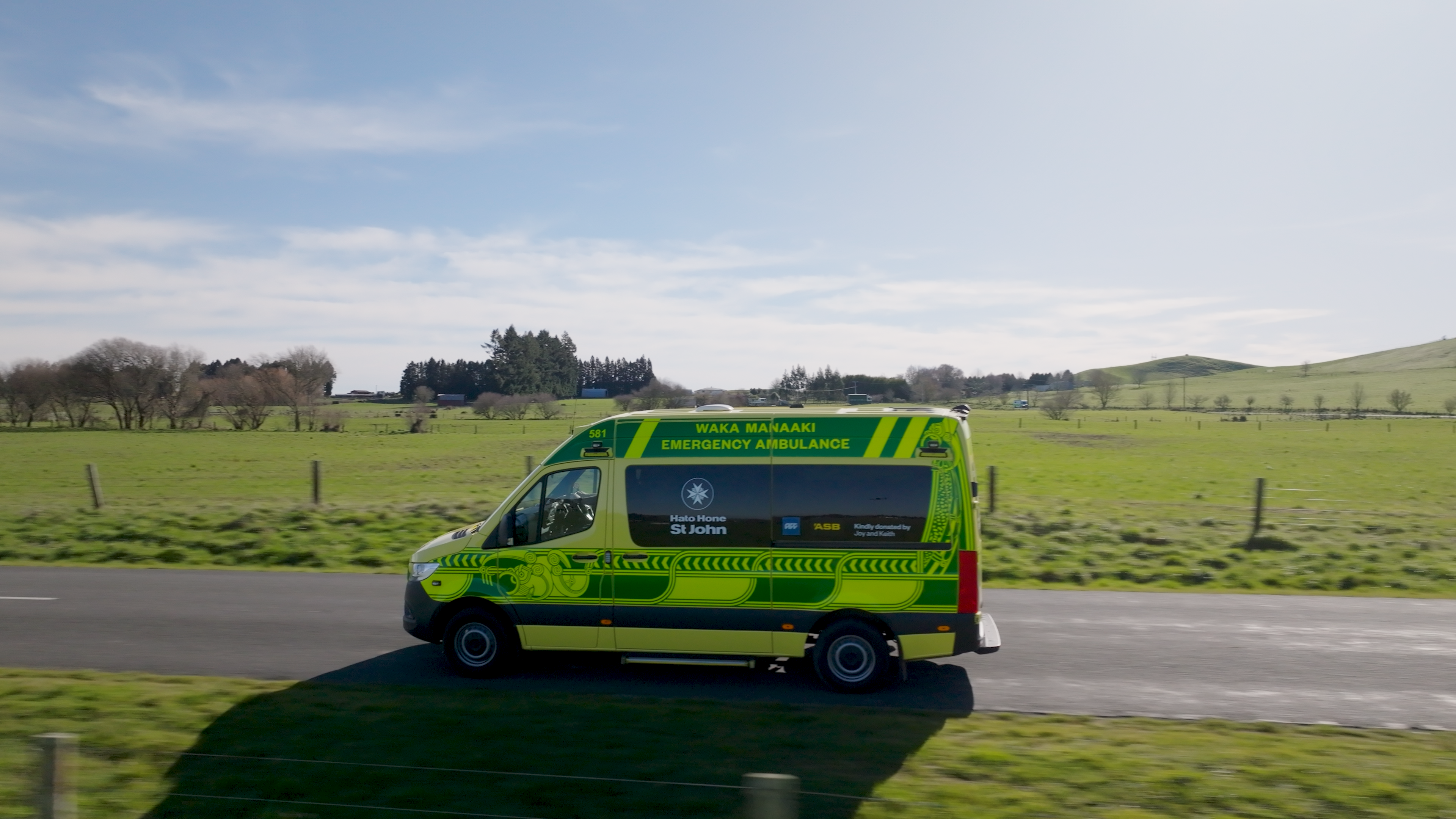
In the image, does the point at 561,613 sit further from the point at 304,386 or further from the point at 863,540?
the point at 304,386

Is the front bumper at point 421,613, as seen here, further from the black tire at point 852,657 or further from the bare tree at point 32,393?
the bare tree at point 32,393

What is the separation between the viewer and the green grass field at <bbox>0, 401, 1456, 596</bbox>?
48.7ft

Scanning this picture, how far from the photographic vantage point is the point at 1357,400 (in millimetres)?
123000

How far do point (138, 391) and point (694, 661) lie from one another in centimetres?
8804

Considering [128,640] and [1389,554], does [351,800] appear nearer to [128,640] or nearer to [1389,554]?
[128,640]

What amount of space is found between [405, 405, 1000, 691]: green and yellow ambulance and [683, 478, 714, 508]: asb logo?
0.01m

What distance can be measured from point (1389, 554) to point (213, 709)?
55.5ft

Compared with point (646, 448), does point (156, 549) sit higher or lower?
lower

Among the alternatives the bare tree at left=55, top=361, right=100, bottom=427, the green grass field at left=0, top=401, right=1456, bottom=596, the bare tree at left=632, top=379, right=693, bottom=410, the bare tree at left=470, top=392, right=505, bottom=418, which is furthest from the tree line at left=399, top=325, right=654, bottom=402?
the bare tree at left=632, top=379, right=693, bottom=410

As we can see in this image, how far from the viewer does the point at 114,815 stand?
5004 millimetres

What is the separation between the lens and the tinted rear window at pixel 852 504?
785 cm

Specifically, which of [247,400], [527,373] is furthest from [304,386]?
[527,373]

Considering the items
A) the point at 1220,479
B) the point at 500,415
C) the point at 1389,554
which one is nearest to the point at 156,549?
the point at 1389,554

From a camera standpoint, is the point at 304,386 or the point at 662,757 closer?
the point at 662,757
